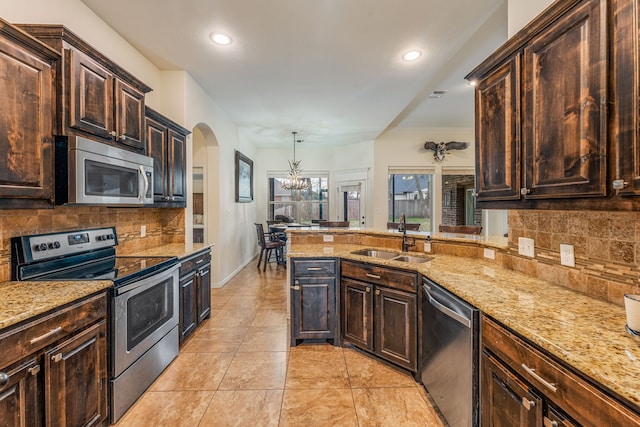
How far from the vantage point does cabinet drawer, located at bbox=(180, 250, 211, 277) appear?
8.68ft

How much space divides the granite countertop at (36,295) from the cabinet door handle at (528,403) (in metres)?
2.04

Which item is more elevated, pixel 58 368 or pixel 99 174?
pixel 99 174

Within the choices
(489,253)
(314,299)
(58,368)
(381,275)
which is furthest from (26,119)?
(489,253)

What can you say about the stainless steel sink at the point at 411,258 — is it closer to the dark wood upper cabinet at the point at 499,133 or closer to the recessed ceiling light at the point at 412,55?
the dark wood upper cabinet at the point at 499,133

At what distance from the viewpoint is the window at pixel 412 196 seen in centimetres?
668

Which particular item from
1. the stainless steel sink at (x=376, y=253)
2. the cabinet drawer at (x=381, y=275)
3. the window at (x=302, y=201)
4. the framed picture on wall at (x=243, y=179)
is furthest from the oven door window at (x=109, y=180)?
the window at (x=302, y=201)

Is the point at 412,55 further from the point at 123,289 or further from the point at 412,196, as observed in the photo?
the point at 412,196

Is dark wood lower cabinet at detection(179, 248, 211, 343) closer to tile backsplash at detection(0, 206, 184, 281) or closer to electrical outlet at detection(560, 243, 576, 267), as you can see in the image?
tile backsplash at detection(0, 206, 184, 281)

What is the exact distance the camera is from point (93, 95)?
189cm

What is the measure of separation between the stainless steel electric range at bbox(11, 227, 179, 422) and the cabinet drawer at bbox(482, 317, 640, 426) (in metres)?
2.10

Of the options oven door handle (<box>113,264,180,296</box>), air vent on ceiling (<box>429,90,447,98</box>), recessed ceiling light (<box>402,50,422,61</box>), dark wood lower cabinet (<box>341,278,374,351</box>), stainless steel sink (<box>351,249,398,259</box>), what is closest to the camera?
oven door handle (<box>113,264,180,296</box>)

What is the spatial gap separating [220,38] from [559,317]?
324 centimetres

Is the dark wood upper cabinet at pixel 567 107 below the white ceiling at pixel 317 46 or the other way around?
below

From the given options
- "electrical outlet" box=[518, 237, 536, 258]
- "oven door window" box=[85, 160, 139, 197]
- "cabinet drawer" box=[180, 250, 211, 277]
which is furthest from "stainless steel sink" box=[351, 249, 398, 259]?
"oven door window" box=[85, 160, 139, 197]
